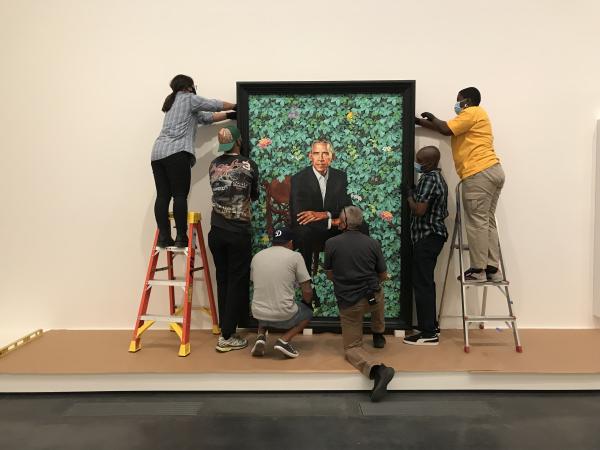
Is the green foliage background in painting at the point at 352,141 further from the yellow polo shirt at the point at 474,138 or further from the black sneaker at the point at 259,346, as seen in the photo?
the black sneaker at the point at 259,346

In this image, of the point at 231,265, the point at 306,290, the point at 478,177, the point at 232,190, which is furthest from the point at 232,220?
the point at 478,177

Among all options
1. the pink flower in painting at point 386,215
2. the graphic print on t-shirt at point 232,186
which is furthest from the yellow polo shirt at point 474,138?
the graphic print on t-shirt at point 232,186

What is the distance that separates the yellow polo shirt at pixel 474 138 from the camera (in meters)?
2.84

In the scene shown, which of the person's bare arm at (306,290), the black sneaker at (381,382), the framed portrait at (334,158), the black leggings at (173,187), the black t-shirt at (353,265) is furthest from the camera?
the framed portrait at (334,158)

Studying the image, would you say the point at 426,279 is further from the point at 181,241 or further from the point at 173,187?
the point at 173,187

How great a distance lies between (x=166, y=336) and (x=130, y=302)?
486 millimetres

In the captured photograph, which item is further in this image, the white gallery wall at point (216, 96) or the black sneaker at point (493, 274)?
the white gallery wall at point (216, 96)

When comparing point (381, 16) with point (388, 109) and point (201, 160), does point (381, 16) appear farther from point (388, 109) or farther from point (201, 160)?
point (201, 160)

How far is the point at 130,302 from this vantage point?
10.9 ft

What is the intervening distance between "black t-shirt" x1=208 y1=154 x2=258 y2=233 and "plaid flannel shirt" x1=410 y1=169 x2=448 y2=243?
1264 millimetres

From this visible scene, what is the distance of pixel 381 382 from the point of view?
2344 millimetres

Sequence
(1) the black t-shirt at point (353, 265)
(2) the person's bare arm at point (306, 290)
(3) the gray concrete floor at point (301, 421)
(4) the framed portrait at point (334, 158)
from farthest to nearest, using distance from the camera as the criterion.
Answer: (4) the framed portrait at point (334, 158) → (2) the person's bare arm at point (306, 290) → (1) the black t-shirt at point (353, 265) → (3) the gray concrete floor at point (301, 421)

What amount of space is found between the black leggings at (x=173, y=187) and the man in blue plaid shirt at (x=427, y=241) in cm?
170

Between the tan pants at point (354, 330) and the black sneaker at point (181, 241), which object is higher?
the black sneaker at point (181, 241)
